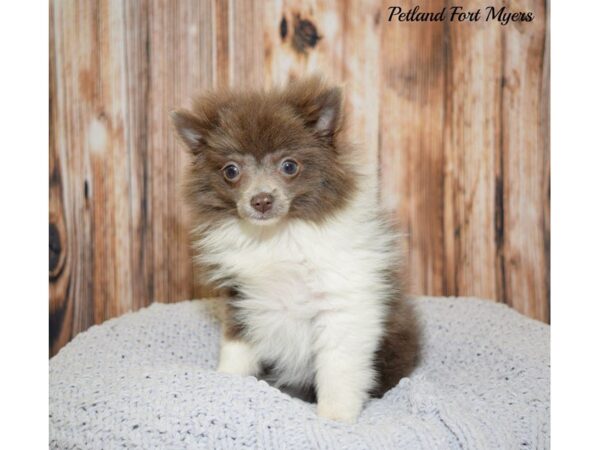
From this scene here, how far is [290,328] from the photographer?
2.22 m

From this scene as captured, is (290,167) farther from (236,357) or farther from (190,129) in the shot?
(236,357)

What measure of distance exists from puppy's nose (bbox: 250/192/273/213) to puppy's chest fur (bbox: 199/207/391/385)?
0.60 feet

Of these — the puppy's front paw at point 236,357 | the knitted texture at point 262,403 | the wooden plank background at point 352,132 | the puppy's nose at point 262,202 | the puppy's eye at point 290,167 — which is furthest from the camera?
the wooden plank background at point 352,132

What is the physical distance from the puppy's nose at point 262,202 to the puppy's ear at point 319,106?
328 millimetres

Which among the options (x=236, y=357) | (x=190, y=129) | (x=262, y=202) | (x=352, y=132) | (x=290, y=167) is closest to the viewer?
(x=262, y=202)

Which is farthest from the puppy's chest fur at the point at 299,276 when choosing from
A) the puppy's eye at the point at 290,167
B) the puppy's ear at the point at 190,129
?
the puppy's ear at the point at 190,129

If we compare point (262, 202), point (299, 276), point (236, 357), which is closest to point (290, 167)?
point (262, 202)

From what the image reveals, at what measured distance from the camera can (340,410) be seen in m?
2.05

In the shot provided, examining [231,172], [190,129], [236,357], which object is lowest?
[236,357]

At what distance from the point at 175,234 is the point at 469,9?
5.72 feet

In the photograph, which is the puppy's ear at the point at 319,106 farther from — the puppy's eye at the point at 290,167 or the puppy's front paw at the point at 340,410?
the puppy's front paw at the point at 340,410

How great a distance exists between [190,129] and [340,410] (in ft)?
3.71

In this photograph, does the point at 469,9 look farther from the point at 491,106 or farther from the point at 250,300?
the point at 250,300

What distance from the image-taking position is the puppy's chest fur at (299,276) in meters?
2.14
